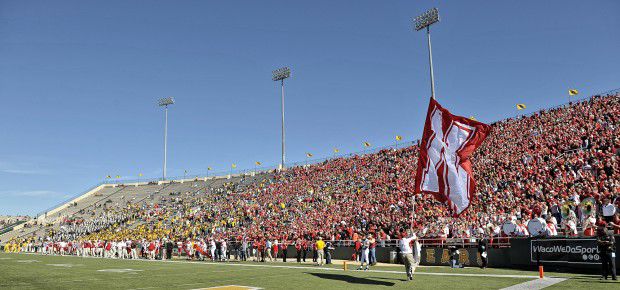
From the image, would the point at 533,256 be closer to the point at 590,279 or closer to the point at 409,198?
the point at 590,279

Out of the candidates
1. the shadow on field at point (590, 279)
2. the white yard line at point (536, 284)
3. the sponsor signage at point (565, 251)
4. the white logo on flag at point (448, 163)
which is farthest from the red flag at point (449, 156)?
the sponsor signage at point (565, 251)

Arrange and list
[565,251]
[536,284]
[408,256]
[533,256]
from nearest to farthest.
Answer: [536,284]
[408,256]
[565,251]
[533,256]

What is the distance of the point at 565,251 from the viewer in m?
17.7

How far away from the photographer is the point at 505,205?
92.3 ft

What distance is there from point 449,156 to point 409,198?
69.1 ft

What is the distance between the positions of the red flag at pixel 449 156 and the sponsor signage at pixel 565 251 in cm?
532

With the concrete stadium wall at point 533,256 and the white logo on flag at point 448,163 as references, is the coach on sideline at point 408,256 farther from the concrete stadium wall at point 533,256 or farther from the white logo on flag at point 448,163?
the concrete stadium wall at point 533,256

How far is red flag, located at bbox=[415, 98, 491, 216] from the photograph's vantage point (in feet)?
48.8

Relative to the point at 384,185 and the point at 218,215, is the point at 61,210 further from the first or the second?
the point at 384,185

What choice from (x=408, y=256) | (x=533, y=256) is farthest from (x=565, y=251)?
(x=408, y=256)

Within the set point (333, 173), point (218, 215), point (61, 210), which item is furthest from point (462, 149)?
point (61, 210)

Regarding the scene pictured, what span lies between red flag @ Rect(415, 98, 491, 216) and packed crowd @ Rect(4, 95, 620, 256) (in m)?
1.59

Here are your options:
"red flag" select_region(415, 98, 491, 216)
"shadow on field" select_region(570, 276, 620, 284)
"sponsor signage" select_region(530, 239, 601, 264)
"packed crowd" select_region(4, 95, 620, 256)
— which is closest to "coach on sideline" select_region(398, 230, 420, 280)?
"packed crowd" select_region(4, 95, 620, 256)

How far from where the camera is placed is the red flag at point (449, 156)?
14.9 metres
